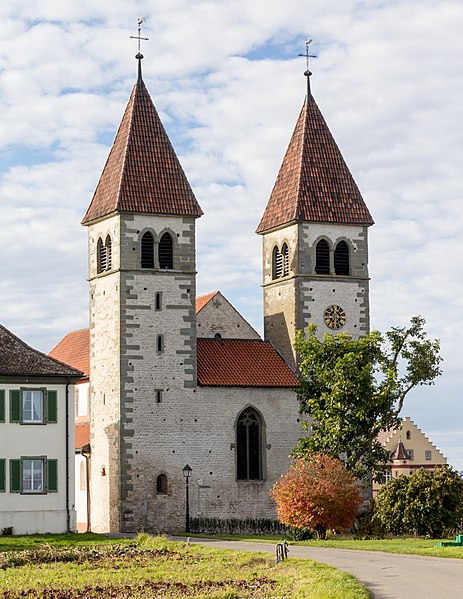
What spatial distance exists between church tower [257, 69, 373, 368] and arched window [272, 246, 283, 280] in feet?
0.16

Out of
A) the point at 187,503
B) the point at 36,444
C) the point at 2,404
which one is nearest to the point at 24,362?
the point at 2,404

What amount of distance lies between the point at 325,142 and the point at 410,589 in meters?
42.7

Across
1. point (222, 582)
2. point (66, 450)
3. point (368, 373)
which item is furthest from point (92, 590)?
point (368, 373)

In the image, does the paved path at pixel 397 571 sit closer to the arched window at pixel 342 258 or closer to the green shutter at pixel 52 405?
the green shutter at pixel 52 405

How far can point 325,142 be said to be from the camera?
67375 mm

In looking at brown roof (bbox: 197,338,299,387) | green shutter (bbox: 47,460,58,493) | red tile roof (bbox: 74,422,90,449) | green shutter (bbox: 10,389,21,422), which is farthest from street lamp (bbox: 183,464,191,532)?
Answer: green shutter (bbox: 10,389,21,422)

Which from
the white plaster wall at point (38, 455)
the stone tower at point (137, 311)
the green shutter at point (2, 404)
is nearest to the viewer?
the white plaster wall at point (38, 455)

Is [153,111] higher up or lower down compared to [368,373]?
higher up

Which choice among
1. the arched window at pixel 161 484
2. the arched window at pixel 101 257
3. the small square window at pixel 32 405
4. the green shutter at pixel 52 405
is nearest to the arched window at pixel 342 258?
the arched window at pixel 101 257

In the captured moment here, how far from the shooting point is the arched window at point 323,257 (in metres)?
65.3

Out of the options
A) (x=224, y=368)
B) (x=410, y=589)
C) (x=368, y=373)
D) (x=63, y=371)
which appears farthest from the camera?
(x=224, y=368)

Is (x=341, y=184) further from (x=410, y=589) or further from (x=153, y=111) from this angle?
(x=410, y=589)

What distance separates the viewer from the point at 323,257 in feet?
215

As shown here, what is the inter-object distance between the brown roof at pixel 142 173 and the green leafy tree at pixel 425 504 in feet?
59.9
